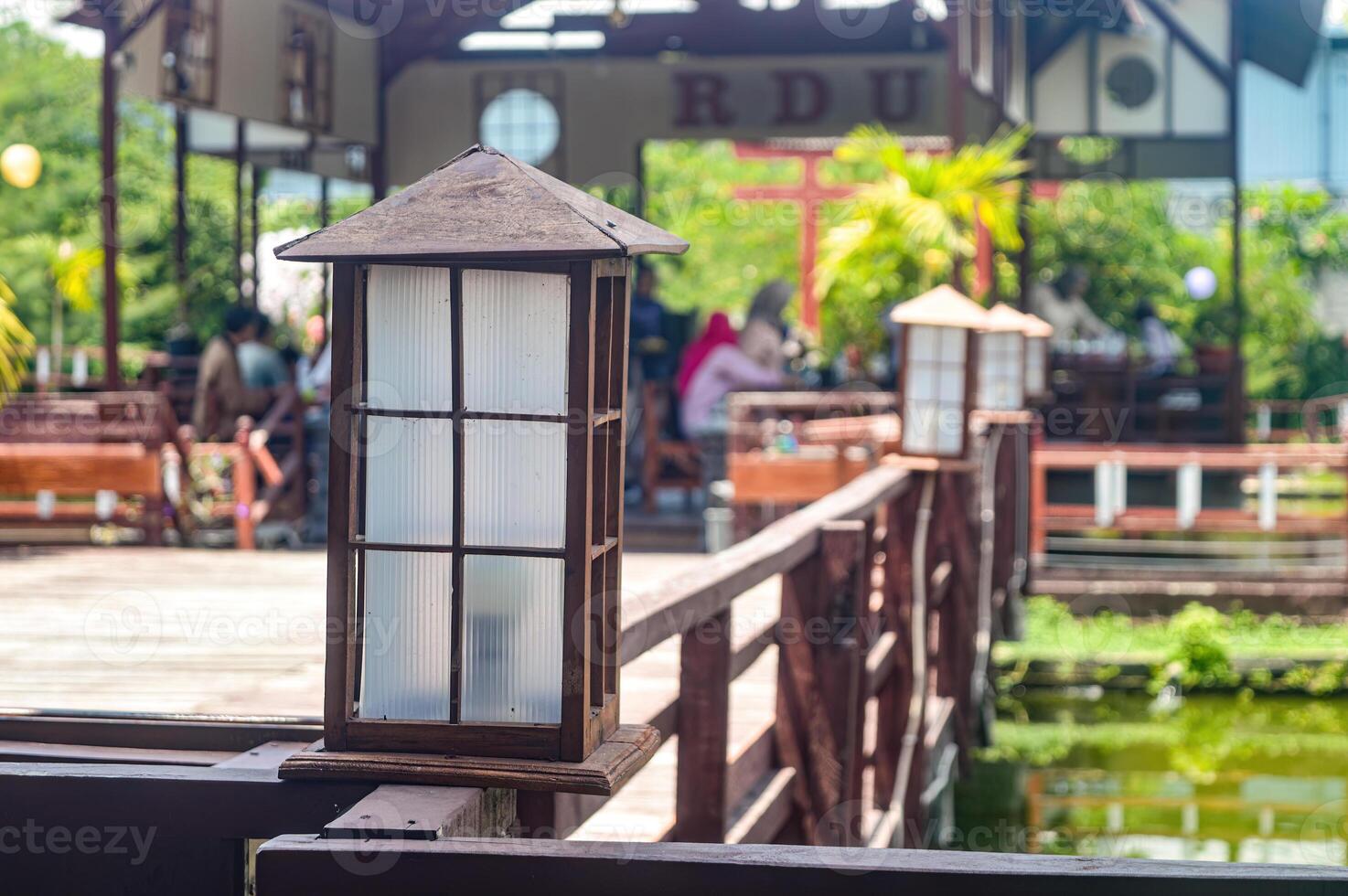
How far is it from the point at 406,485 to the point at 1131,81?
13038mm

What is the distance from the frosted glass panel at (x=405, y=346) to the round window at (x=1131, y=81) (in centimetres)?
1290

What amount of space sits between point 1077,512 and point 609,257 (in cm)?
922

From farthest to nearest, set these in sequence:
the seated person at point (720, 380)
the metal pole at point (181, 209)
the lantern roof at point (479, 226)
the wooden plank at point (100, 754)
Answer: the metal pole at point (181, 209) < the seated person at point (720, 380) < the wooden plank at point (100, 754) < the lantern roof at point (479, 226)

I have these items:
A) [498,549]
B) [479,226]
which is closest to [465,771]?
[498,549]

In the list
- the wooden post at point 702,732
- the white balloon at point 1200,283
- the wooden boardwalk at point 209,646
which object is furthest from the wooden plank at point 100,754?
the white balloon at point 1200,283

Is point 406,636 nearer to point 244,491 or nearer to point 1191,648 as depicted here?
point 244,491

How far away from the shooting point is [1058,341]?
13.4 m

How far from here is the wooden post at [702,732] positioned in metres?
3.28

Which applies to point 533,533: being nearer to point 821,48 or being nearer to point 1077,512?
point 1077,512

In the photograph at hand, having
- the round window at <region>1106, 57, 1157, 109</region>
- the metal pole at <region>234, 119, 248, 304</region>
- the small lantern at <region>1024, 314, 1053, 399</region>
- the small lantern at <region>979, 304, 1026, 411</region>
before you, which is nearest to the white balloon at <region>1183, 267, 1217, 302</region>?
the round window at <region>1106, 57, 1157, 109</region>

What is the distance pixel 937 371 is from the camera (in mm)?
5773

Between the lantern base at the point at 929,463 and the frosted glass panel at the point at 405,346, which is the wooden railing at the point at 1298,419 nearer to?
the lantern base at the point at 929,463

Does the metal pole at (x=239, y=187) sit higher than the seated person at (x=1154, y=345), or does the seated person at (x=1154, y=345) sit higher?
the metal pole at (x=239, y=187)

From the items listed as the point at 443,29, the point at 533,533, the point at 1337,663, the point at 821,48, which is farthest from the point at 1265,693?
the point at 533,533
